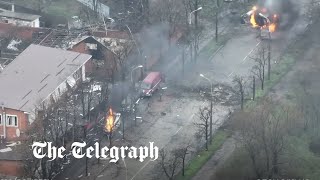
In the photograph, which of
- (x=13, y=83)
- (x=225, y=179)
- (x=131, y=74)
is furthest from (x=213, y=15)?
(x=225, y=179)

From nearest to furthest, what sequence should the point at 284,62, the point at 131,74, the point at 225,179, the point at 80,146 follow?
the point at 225,179 < the point at 80,146 < the point at 131,74 < the point at 284,62

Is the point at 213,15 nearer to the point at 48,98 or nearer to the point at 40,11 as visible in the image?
the point at 40,11

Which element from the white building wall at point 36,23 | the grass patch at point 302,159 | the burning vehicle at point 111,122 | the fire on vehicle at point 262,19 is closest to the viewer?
the grass patch at point 302,159

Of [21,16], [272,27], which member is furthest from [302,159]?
[21,16]

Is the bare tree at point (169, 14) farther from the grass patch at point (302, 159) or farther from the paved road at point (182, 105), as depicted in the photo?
the grass patch at point (302, 159)

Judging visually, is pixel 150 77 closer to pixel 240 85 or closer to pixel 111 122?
pixel 240 85

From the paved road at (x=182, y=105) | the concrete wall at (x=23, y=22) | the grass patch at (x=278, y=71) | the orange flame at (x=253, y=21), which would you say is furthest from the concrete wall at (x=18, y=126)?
the orange flame at (x=253, y=21)

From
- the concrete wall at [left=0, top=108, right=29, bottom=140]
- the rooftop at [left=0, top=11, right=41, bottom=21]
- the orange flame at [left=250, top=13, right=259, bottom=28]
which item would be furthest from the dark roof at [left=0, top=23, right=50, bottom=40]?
the orange flame at [left=250, top=13, right=259, bottom=28]

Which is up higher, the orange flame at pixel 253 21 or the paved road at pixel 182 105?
the orange flame at pixel 253 21
